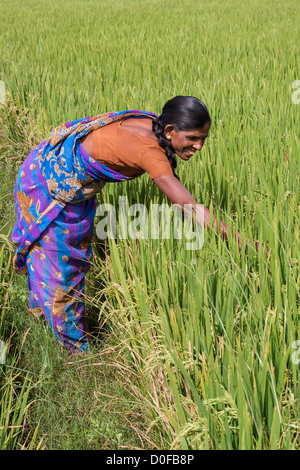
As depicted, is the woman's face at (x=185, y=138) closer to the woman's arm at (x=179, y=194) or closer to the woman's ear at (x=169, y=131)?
the woman's ear at (x=169, y=131)

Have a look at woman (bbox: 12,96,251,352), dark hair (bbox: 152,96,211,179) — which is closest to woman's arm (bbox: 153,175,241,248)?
woman (bbox: 12,96,251,352)

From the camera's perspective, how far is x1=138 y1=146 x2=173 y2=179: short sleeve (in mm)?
1571

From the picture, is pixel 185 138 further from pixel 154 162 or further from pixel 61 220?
pixel 61 220

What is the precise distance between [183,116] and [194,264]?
0.45 metres

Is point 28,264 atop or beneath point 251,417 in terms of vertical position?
atop

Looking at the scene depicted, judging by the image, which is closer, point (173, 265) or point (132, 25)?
point (173, 265)

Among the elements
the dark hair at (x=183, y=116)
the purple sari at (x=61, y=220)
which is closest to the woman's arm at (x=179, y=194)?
the dark hair at (x=183, y=116)

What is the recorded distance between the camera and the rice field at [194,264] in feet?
3.71

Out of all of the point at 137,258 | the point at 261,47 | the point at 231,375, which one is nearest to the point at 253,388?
the point at 231,375

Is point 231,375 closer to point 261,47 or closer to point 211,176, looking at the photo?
point 211,176

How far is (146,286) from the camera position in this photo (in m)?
1.67

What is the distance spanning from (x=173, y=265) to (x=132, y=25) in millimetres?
6769

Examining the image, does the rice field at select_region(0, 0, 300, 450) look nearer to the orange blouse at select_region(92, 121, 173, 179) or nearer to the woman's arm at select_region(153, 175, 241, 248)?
the woman's arm at select_region(153, 175, 241, 248)
